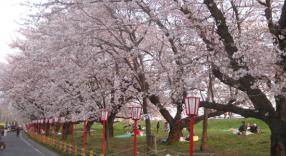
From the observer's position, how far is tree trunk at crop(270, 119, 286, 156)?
1311 cm

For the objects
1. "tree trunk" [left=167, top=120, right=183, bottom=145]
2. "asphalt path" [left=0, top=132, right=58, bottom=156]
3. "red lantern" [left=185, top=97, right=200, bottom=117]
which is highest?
"red lantern" [left=185, top=97, right=200, bottom=117]

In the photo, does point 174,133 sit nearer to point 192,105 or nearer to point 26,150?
point 26,150

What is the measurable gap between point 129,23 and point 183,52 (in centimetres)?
A: 384

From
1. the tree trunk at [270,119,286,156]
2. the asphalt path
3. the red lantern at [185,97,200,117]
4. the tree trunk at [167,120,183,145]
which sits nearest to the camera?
the red lantern at [185,97,200,117]

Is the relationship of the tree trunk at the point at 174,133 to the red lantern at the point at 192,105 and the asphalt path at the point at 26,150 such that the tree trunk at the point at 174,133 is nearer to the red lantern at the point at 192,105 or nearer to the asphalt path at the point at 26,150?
the asphalt path at the point at 26,150

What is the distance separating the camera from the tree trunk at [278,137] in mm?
13109

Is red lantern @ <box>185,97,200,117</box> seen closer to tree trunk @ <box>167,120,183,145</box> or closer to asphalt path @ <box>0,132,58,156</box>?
tree trunk @ <box>167,120,183,145</box>

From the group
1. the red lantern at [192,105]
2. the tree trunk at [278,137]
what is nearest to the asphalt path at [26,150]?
the tree trunk at [278,137]

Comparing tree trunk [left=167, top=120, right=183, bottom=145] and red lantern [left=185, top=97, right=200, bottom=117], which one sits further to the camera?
tree trunk [left=167, top=120, right=183, bottom=145]

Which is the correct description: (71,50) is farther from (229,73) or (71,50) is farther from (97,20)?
(229,73)

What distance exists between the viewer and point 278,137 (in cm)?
1323

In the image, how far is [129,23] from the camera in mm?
17469

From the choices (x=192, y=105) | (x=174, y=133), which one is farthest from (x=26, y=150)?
(x=192, y=105)

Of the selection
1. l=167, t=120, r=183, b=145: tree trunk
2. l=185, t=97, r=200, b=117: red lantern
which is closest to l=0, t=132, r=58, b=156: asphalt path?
l=167, t=120, r=183, b=145: tree trunk
